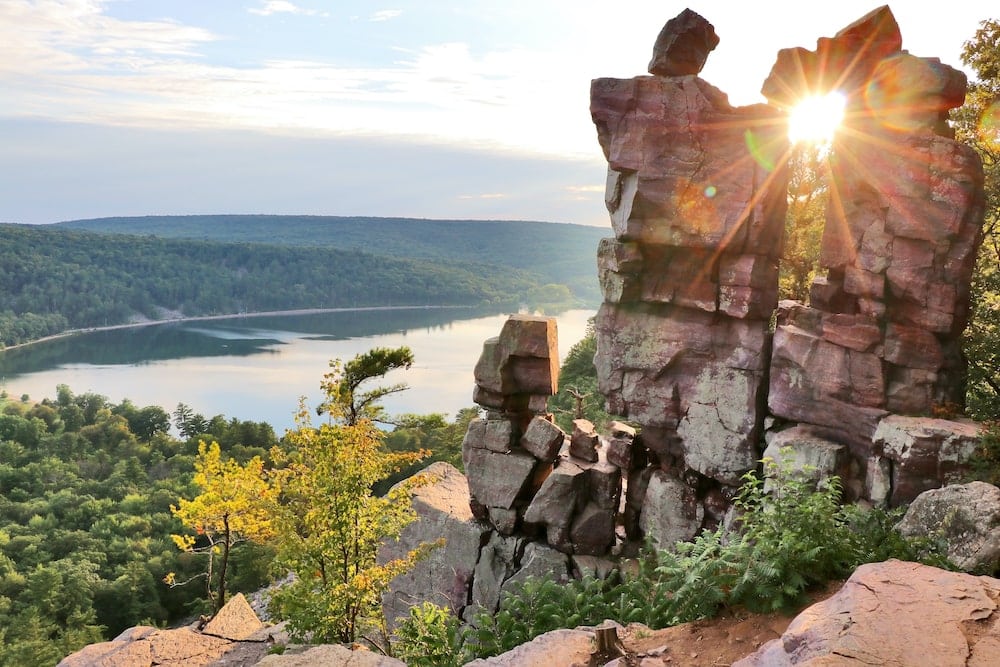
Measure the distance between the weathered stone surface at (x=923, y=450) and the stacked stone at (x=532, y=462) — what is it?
6.17 metres

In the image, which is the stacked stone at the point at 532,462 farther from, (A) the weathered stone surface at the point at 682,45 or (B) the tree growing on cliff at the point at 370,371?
(A) the weathered stone surface at the point at 682,45

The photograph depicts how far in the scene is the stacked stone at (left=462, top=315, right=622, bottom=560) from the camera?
52.4 ft

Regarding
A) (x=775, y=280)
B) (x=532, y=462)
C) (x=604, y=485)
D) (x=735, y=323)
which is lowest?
(x=604, y=485)

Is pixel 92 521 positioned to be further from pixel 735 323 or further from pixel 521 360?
pixel 735 323

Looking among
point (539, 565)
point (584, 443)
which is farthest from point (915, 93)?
point (539, 565)

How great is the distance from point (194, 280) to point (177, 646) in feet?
486

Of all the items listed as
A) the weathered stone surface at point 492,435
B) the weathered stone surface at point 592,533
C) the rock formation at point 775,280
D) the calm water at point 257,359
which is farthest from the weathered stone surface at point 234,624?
the calm water at point 257,359

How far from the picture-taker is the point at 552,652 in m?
7.70

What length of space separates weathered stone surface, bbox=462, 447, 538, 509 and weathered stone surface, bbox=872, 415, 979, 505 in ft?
24.9

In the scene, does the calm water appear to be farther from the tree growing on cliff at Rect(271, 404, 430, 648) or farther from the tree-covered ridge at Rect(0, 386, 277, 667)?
the tree growing on cliff at Rect(271, 404, 430, 648)

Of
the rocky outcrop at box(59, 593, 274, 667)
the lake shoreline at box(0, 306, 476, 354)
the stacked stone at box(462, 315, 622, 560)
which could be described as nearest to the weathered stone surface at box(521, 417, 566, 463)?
the stacked stone at box(462, 315, 622, 560)

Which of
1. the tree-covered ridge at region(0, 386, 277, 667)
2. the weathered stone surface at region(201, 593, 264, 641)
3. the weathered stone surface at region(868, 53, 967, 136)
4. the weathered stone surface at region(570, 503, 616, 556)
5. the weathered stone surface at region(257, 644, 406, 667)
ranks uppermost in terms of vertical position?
the weathered stone surface at region(868, 53, 967, 136)

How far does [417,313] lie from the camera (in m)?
132

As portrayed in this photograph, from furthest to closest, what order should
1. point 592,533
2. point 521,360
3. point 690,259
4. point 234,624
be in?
point 521,360 < point 592,533 < point 690,259 < point 234,624
